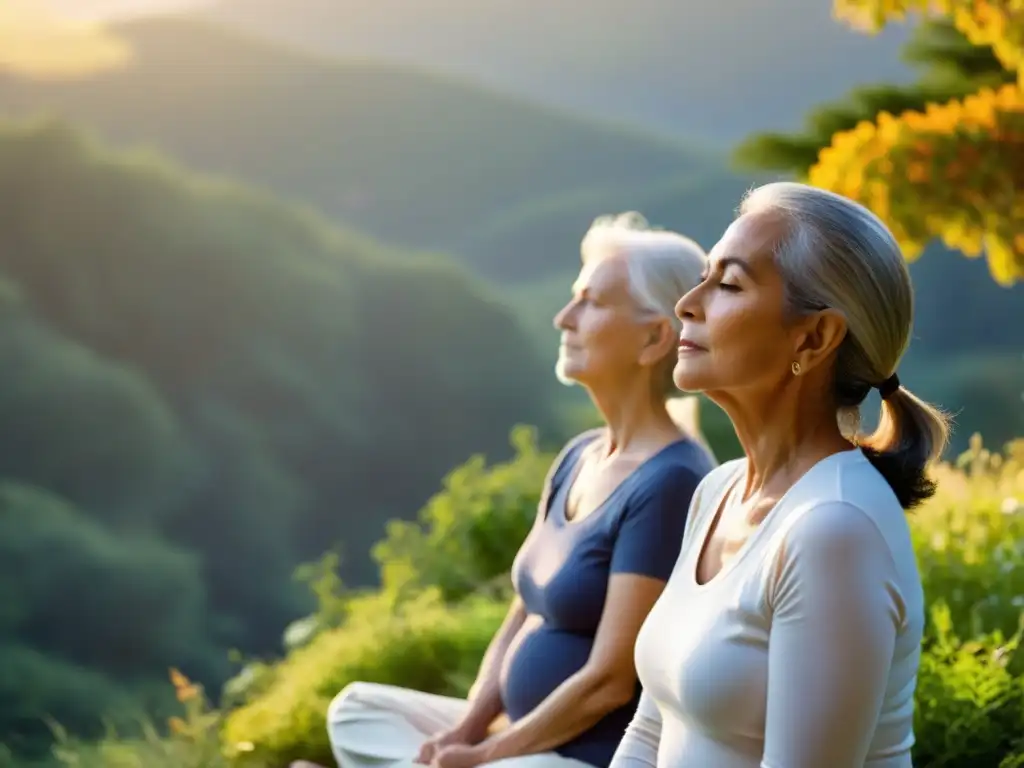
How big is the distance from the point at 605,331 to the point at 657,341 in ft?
0.36

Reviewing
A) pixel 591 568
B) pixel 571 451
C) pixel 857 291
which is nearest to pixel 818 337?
pixel 857 291

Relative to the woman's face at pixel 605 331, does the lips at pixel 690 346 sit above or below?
below

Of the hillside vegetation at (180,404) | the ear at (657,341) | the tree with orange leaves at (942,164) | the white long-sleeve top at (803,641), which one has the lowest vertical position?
the white long-sleeve top at (803,641)

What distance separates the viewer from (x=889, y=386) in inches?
73.8

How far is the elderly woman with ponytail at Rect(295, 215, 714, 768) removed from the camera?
2656 mm

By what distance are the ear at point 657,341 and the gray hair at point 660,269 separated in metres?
0.01

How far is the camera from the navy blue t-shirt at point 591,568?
2650mm

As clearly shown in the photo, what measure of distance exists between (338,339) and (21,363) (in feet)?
8.13

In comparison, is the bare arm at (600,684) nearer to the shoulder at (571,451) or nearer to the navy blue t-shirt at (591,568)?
the navy blue t-shirt at (591,568)

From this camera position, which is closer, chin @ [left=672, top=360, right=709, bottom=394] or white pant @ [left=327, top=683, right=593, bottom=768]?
chin @ [left=672, top=360, right=709, bottom=394]

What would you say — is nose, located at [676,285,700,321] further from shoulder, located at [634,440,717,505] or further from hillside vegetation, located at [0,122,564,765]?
hillside vegetation, located at [0,122,564,765]

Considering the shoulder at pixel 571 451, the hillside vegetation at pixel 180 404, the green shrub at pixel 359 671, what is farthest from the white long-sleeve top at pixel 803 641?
the hillside vegetation at pixel 180 404

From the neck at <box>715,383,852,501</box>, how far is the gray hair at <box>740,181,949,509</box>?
33mm

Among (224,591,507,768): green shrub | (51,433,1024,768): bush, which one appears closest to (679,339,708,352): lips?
(51,433,1024,768): bush
